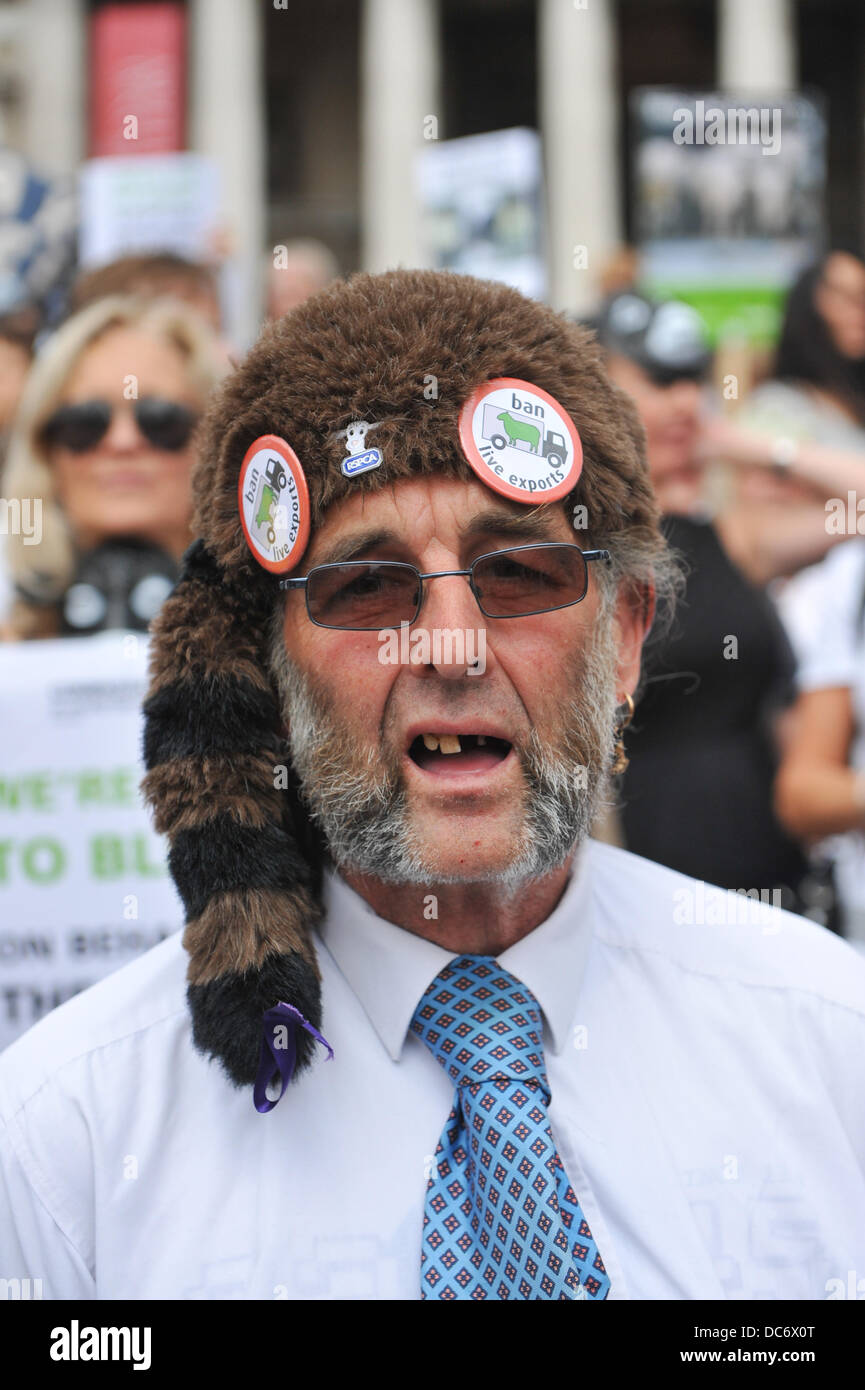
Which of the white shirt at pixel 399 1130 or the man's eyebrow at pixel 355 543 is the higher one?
the man's eyebrow at pixel 355 543

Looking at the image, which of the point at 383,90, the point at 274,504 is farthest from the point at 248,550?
the point at 383,90

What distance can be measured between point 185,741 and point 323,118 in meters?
30.4

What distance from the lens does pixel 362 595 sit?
1979 millimetres

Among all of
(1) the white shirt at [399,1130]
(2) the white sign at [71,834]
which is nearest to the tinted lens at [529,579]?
(1) the white shirt at [399,1130]

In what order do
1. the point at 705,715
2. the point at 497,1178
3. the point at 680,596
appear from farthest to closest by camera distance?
the point at 705,715 < the point at 680,596 < the point at 497,1178

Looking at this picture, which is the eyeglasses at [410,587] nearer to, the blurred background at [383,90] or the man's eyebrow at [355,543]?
the man's eyebrow at [355,543]

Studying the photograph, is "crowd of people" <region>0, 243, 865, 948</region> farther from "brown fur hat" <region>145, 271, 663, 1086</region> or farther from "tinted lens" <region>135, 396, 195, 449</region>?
"brown fur hat" <region>145, 271, 663, 1086</region>

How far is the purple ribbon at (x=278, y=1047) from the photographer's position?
1825 millimetres

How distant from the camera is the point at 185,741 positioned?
199cm

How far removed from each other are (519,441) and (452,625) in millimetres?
277

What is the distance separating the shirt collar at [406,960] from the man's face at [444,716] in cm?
11

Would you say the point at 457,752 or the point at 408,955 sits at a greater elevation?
the point at 457,752

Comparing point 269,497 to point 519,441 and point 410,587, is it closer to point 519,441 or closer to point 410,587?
point 410,587
